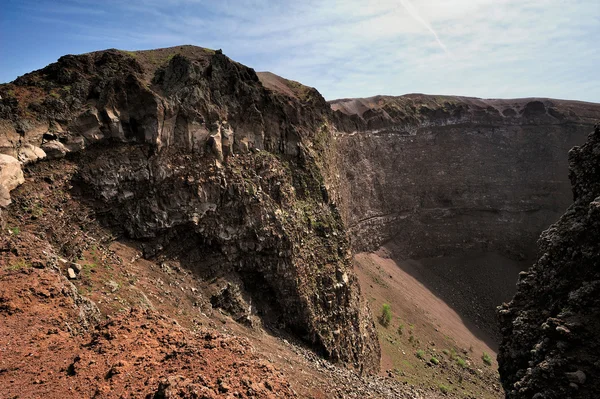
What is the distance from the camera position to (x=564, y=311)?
9133 mm

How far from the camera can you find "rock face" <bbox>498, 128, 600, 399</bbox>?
321 inches

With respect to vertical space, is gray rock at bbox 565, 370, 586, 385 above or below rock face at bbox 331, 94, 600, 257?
below

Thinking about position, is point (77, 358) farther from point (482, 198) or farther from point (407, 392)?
point (482, 198)

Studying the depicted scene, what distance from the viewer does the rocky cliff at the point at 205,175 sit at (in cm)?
1515

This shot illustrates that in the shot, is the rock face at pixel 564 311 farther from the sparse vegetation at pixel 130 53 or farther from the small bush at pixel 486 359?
the small bush at pixel 486 359

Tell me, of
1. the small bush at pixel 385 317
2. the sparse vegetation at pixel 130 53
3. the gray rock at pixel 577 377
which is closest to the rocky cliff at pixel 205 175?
the sparse vegetation at pixel 130 53

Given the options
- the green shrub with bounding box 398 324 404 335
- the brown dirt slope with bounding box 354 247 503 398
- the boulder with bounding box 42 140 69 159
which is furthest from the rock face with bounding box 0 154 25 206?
the green shrub with bounding box 398 324 404 335

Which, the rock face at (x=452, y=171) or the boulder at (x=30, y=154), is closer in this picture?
the boulder at (x=30, y=154)

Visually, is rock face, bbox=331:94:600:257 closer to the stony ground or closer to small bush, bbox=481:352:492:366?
small bush, bbox=481:352:492:366

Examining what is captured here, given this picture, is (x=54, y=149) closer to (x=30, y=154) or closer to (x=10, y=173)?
(x=30, y=154)

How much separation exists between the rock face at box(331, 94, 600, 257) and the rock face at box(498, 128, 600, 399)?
108 ft

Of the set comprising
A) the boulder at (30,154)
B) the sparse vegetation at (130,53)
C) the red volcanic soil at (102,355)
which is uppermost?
the sparse vegetation at (130,53)

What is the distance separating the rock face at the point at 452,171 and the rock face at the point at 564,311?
3286 centimetres

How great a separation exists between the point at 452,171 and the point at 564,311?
46599 millimetres
